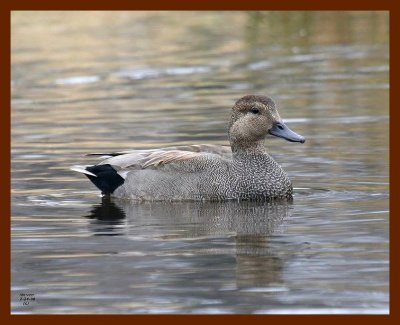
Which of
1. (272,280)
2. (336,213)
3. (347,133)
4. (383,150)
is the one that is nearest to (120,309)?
(272,280)

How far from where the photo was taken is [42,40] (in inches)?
1197

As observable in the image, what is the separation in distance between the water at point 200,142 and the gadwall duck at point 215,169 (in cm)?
25

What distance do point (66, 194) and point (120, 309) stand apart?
16.7 ft

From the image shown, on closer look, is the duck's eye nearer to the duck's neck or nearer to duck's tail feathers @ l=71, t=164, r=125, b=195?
the duck's neck

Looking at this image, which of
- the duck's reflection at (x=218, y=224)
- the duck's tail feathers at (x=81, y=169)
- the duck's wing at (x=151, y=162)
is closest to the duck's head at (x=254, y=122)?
the duck's wing at (x=151, y=162)

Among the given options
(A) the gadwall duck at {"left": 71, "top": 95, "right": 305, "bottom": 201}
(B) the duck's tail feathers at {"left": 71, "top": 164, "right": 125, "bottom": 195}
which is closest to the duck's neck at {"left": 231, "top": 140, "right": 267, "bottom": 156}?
(A) the gadwall duck at {"left": 71, "top": 95, "right": 305, "bottom": 201}

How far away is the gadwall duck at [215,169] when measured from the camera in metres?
13.4

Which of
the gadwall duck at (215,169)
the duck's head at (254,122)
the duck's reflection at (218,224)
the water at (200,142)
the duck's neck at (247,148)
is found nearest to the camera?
the water at (200,142)

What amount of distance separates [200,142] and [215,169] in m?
3.00

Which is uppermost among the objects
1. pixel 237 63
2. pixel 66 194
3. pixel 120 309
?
pixel 237 63

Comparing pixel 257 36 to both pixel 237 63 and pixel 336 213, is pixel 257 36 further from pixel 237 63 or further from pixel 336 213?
pixel 336 213

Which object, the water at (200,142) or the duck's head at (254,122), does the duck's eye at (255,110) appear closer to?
the duck's head at (254,122)

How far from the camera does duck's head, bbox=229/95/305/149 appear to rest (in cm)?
1368

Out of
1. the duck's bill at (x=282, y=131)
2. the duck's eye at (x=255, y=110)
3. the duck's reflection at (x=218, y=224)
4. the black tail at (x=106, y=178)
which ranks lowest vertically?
the duck's reflection at (x=218, y=224)
